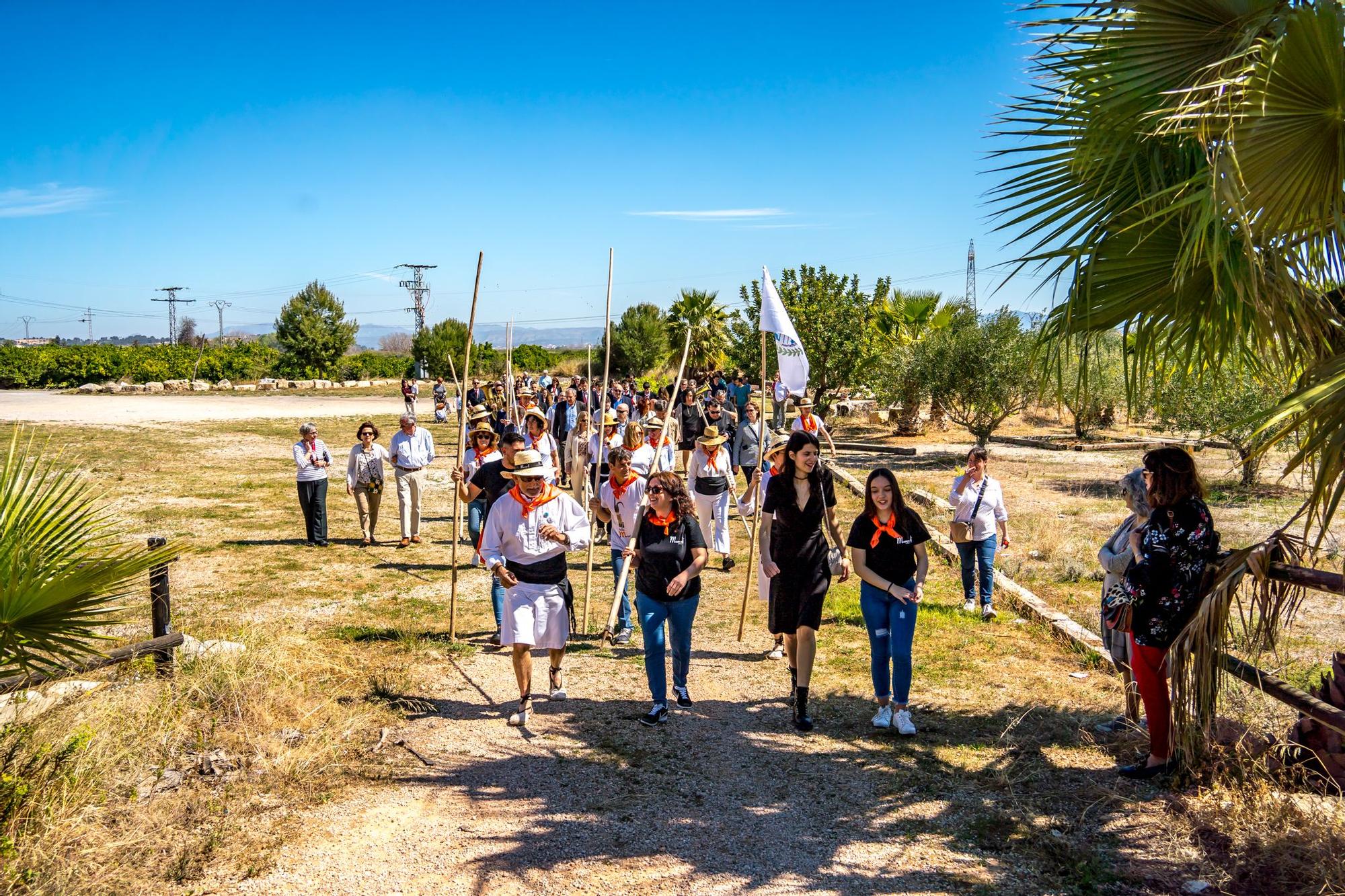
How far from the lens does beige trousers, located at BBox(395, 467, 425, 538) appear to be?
40.7ft

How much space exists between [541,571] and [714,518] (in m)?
4.62

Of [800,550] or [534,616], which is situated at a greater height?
[800,550]

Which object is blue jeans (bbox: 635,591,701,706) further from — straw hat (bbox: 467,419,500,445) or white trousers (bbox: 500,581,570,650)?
straw hat (bbox: 467,419,500,445)

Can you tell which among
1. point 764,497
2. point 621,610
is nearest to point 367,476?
point 621,610

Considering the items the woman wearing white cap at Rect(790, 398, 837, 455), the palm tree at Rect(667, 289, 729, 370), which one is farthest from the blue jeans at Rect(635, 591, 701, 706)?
the palm tree at Rect(667, 289, 729, 370)

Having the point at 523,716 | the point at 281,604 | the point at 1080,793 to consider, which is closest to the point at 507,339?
the point at 281,604

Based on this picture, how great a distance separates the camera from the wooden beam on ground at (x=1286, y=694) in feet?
14.8

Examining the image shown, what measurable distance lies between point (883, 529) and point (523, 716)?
8.93ft

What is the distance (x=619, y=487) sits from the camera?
8.28 m

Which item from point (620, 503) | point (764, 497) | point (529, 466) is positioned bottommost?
point (620, 503)

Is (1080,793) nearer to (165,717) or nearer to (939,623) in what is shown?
(939,623)

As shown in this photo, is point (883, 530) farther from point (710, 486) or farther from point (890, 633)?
point (710, 486)

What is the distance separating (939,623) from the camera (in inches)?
347

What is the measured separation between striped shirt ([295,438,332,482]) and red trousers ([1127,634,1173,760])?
9.76 m
